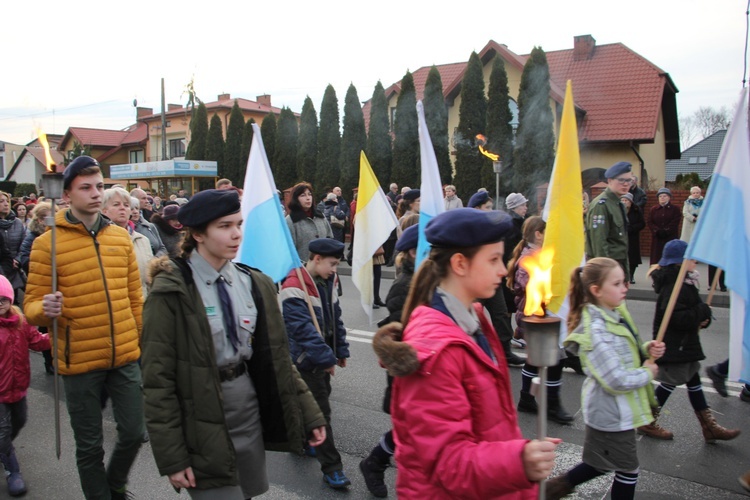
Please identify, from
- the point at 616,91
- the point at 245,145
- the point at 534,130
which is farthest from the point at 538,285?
the point at 245,145

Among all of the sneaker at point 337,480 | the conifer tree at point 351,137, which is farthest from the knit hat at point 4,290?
the conifer tree at point 351,137

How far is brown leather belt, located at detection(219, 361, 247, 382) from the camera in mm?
2596

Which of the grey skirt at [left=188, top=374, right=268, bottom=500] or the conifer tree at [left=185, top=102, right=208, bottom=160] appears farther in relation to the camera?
the conifer tree at [left=185, top=102, right=208, bottom=160]

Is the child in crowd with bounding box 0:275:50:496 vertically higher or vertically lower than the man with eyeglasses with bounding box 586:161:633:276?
lower

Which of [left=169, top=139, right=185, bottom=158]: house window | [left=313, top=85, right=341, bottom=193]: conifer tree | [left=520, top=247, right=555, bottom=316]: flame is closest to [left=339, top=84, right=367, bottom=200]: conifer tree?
[left=313, top=85, right=341, bottom=193]: conifer tree

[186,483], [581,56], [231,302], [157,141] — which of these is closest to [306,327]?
[231,302]

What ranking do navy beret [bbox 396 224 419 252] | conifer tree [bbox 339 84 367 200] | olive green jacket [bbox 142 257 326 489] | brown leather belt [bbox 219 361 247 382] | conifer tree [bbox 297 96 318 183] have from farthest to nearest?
conifer tree [bbox 297 96 318 183] < conifer tree [bbox 339 84 367 200] < navy beret [bbox 396 224 419 252] < brown leather belt [bbox 219 361 247 382] < olive green jacket [bbox 142 257 326 489]

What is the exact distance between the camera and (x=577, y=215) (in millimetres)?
3090

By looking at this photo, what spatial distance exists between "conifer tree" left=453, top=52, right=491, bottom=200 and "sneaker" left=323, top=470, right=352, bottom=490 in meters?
19.1

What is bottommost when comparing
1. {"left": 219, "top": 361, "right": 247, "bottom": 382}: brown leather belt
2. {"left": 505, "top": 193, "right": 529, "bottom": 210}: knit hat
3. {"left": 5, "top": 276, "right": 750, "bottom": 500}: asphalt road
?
{"left": 5, "top": 276, "right": 750, "bottom": 500}: asphalt road

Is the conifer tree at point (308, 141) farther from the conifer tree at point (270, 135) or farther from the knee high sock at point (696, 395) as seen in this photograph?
the knee high sock at point (696, 395)

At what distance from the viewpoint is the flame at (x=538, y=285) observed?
1.87m

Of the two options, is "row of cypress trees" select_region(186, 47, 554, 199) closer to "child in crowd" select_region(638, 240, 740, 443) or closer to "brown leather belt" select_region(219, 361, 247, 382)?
"child in crowd" select_region(638, 240, 740, 443)

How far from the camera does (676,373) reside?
175 inches
